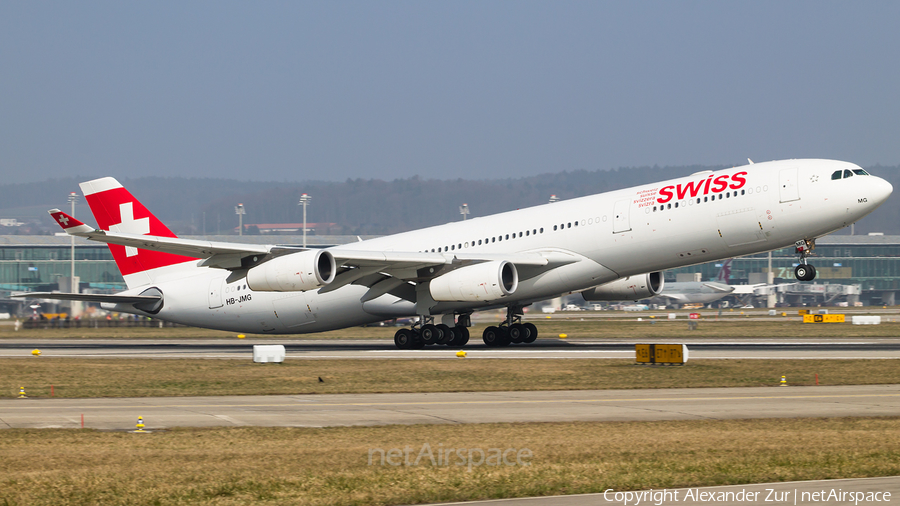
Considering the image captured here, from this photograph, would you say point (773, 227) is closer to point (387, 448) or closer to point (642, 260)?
point (642, 260)

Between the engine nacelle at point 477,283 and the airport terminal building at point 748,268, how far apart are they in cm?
9191

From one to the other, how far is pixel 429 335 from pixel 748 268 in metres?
151

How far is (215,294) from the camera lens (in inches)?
1742

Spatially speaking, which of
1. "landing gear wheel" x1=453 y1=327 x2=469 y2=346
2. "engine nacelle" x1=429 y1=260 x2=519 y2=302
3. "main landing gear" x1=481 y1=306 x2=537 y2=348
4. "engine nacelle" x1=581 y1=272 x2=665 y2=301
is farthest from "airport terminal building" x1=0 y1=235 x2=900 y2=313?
"engine nacelle" x1=429 y1=260 x2=519 y2=302

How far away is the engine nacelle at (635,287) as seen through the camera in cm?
4231

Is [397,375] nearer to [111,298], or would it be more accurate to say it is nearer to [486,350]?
[486,350]

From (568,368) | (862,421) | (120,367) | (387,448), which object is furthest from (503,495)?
(120,367)

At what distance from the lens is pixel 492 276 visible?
119 ft

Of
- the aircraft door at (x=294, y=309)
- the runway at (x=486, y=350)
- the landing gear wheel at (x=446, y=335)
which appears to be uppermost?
the aircraft door at (x=294, y=309)

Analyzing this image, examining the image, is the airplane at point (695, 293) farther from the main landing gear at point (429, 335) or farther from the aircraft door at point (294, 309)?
the aircraft door at point (294, 309)

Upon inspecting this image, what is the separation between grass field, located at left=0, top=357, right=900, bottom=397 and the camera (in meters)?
24.9

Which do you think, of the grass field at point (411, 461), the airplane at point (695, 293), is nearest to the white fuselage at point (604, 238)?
the grass field at point (411, 461)

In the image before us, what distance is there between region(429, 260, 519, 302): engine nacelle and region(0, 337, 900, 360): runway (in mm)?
2387

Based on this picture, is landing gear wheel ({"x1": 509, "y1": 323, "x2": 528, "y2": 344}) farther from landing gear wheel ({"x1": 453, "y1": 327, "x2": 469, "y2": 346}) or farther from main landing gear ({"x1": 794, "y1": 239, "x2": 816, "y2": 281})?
main landing gear ({"x1": 794, "y1": 239, "x2": 816, "y2": 281})
